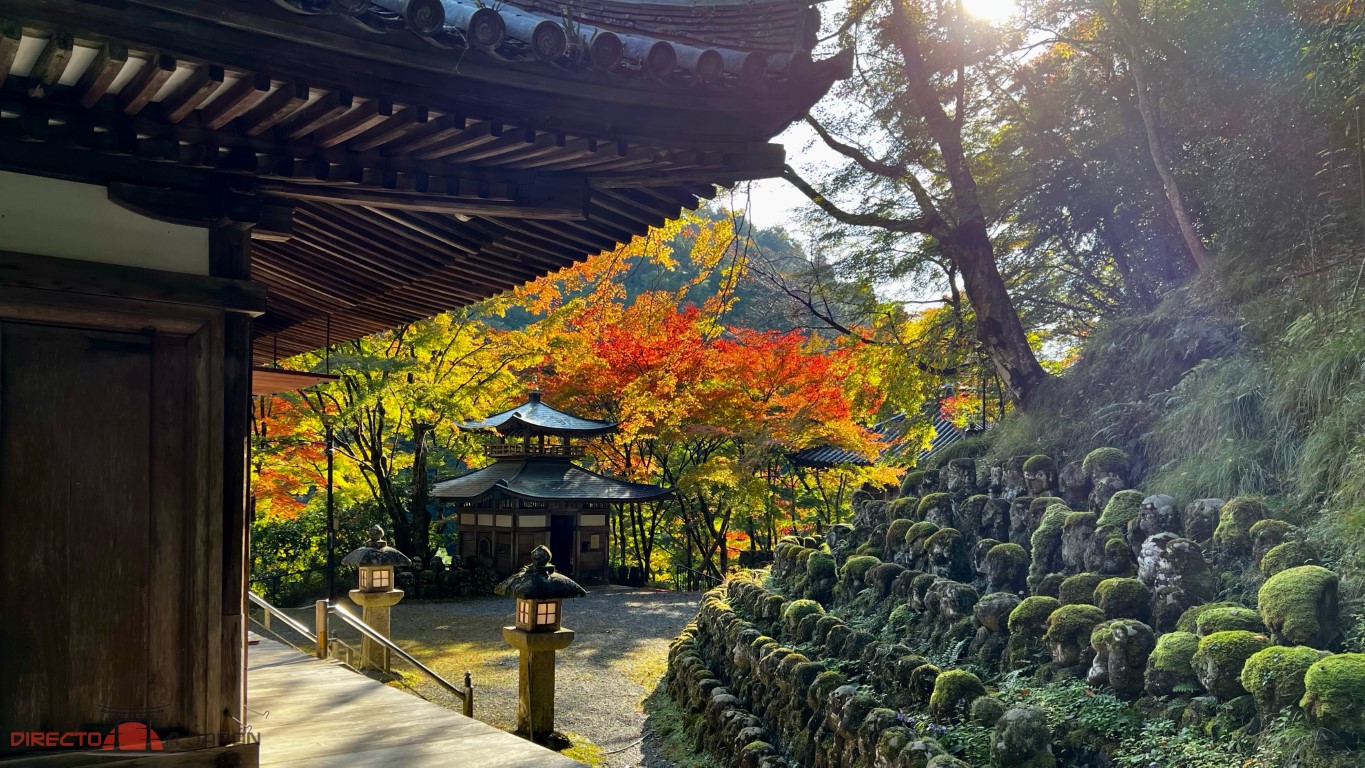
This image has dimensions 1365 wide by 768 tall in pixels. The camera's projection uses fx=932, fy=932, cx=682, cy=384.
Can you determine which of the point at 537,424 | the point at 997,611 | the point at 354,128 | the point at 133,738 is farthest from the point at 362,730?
the point at 537,424

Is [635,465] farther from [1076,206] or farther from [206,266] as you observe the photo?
[206,266]

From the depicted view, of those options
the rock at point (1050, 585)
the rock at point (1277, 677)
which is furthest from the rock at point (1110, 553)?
the rock at point (1277, 677)

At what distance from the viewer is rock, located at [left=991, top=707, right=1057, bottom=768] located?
506 centimetres

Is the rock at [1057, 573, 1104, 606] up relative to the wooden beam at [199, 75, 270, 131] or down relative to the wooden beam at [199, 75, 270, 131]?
down

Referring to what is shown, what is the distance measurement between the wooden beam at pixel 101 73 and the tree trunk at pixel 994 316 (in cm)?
884

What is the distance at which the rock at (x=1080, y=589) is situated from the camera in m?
6.39

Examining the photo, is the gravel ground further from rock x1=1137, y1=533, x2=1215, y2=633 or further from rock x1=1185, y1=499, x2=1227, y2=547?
rock x1=1185, y1=499, x2=1227, y2=547

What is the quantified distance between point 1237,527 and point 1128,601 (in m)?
0.83

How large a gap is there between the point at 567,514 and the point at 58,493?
19116mm

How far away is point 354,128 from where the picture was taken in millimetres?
2975

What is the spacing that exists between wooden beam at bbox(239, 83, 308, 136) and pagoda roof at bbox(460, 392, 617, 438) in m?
18.5

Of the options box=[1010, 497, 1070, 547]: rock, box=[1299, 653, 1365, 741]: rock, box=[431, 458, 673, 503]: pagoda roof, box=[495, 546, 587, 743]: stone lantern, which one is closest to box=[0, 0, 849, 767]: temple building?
box=[1299, 653, 1365, 741]: rock

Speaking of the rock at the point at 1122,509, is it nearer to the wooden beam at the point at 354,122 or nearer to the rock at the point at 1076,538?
the rock at the point at 1076,538

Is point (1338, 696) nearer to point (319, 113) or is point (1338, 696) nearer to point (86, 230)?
point (319, 113)
